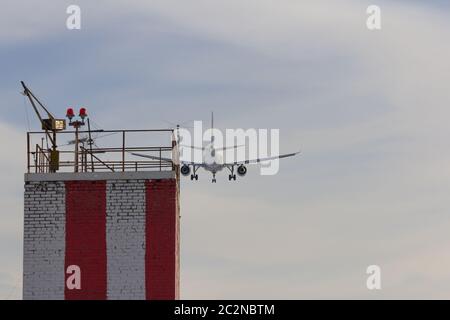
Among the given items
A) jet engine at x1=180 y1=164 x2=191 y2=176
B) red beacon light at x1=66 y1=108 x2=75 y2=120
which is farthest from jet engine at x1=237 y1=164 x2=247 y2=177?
red beacon light at x1=66 y1=108 x2=75 y2=120

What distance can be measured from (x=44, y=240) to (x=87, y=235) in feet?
4.26

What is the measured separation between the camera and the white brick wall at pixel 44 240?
4184cm

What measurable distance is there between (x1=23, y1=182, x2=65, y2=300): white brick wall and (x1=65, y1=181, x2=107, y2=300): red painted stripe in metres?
0.24

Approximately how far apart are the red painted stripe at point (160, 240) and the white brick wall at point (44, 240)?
260 cm

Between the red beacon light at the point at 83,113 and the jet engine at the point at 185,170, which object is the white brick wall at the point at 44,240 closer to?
the red beacon light at the point at 83,113

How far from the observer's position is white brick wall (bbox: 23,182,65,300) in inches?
1647

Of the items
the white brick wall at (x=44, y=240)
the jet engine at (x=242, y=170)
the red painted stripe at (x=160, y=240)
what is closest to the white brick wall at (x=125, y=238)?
the red painted stripe at (x=160, y=240)
